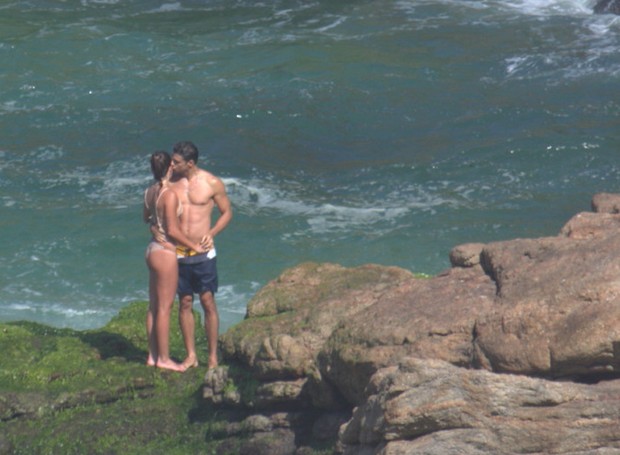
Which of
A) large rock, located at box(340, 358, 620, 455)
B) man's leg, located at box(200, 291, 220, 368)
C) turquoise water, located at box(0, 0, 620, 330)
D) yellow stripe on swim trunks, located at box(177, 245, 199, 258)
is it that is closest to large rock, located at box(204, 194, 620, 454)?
large rock, located at box(340, 358, 620, 455)

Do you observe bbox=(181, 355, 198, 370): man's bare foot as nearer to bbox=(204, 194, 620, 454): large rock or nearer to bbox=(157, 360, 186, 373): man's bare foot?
bbox=(157, 360, 186, 373): man's bare foot

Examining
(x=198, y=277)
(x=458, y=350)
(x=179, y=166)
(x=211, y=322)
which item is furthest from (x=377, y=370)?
(x=179, y=166)

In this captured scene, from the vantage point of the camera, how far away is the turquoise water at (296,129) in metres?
14.9

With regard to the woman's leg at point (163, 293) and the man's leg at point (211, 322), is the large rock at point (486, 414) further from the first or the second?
the woman's leg at point (163, 293)

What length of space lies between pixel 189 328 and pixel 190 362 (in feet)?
0.86

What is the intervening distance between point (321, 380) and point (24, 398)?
2.36m

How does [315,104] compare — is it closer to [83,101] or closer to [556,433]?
[83,101]

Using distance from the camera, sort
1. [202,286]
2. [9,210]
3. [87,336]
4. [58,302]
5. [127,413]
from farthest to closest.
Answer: [9,210] < [58,302] < [87,336] < [202,286] < [127,413]

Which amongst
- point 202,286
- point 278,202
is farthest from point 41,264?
point 202,286

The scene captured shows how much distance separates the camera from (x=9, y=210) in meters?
16.2

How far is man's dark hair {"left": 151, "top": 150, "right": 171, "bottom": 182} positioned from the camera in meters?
8.99

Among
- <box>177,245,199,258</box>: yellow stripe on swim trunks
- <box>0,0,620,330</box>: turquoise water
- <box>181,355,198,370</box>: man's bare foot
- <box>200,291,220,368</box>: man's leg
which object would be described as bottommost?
<box>0,0,620,330</box>: turquoise water

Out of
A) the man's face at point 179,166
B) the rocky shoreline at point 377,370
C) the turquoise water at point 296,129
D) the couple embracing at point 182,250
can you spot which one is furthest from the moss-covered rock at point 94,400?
the turquoise water at point 296,129

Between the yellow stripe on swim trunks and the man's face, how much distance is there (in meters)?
0.54
